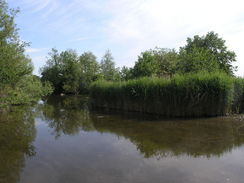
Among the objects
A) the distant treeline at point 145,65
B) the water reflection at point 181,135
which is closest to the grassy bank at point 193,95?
the water reflection at point 181,135

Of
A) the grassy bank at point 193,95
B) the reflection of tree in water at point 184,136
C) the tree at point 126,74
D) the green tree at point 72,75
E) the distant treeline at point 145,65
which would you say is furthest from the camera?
the green tree at point 72,75

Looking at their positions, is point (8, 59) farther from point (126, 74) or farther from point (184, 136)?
point (126, 74)

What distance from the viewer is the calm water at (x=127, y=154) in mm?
5031

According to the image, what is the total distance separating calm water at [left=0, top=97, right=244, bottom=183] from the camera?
16.5 ft

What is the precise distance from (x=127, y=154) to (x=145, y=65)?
18.7 m

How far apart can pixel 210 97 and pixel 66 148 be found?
8.63 meters

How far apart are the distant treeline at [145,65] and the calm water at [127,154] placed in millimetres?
10791

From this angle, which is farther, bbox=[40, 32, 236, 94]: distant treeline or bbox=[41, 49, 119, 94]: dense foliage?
bbox=[41, 49, 119, 94]: dense foliage

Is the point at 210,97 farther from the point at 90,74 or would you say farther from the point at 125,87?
the point at 90,74

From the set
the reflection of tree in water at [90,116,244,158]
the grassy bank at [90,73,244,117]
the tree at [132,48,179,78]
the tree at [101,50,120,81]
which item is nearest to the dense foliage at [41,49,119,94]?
the tree at [101,50,120,81]

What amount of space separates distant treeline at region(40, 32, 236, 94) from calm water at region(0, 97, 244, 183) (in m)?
10.8

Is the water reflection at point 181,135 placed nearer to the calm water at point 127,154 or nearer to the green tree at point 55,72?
the calm water at point 127,154

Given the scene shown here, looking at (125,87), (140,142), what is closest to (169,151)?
(140,142)

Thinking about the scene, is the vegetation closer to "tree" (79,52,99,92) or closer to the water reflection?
the water reflection
